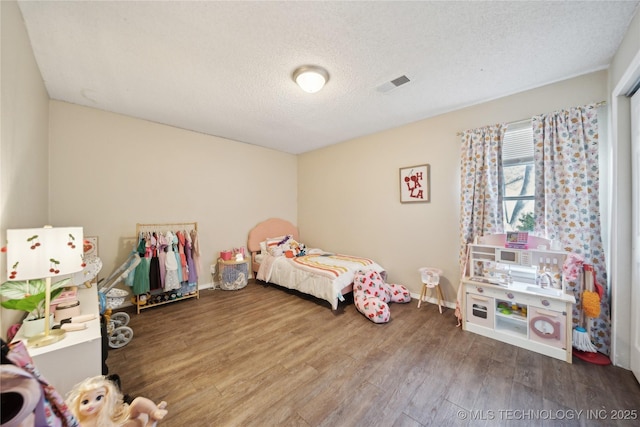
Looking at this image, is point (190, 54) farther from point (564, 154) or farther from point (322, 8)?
point (564, 154)

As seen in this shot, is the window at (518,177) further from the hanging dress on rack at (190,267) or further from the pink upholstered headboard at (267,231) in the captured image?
the hanging dress on rack at (190,267)

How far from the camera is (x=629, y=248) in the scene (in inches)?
71.8

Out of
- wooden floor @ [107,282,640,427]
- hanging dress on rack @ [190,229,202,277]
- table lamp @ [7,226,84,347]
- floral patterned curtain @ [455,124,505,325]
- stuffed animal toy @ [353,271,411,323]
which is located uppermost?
floral patterned curtain @ [455,124,505,325]

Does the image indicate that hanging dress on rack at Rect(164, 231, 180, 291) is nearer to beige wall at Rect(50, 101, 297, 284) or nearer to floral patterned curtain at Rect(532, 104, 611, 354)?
beige wall at Rect(50, 101, 297, 284)

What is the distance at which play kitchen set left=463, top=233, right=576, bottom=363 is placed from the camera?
2068 mm

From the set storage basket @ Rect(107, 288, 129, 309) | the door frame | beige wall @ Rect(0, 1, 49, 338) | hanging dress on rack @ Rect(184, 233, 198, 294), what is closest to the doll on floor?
beige wall @ Rect(0, 1, 49, 338)

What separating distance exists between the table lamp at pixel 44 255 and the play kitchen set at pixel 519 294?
3278mm

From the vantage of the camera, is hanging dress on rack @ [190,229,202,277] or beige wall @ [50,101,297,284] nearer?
beige wall @ [50,101,297,284]

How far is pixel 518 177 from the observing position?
268 cm

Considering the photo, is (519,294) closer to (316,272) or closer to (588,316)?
(588,316)

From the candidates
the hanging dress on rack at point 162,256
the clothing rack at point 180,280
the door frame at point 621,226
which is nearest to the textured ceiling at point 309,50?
the door frame at point 621,226

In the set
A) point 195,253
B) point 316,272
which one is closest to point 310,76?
point 316,272

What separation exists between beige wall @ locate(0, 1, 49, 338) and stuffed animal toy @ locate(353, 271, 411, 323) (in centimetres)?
285

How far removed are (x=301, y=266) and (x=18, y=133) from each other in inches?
116
